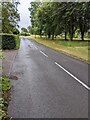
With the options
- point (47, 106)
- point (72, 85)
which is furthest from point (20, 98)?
point (72, 85)

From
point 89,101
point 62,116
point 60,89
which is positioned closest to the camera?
point 62,116

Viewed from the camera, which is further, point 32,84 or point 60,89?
point 32,84

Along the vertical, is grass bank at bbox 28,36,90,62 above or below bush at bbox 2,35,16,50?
below

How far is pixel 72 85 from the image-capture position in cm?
1123

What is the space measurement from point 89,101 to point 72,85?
2733 millimetres

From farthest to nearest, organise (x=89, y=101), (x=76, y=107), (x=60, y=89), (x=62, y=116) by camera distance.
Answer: (x=60, y=89) → (x=89, y=101) → (x=76, y=107) → (x=62, y=116)

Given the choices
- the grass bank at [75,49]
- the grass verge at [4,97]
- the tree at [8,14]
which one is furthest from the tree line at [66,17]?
the grass verge at [4,97]

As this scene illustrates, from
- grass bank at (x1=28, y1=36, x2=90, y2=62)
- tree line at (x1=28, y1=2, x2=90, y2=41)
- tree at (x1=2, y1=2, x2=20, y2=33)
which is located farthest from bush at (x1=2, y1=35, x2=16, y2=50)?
tree line at (x1=28, y1=2, x2=90, y2=41)

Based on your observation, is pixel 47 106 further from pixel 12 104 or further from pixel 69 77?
pixel 69 77

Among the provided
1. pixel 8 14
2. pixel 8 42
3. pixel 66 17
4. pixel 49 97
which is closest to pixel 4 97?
pixel 49 97

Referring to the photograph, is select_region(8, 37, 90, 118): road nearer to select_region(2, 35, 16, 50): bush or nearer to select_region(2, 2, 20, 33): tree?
select_region(2, 2, 20, 33): tree

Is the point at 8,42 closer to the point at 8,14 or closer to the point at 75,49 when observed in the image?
the point at 8,14

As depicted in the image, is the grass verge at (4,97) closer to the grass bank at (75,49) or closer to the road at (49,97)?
the road at (49,97)

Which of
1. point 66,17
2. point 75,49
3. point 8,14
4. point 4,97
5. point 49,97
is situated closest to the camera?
point 4,97
